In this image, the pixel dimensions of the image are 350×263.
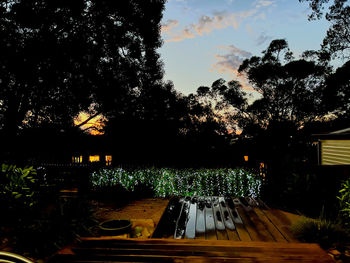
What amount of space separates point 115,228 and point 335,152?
998 cm

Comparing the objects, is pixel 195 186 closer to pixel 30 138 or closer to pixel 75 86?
pixel 75 86

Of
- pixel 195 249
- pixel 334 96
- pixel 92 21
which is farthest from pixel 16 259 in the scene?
pixel 334 96

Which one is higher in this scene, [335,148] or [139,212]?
[335,148]

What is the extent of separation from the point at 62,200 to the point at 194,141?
472 inches

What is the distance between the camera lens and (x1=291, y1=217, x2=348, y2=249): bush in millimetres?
3932

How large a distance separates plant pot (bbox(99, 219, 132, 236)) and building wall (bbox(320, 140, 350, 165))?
909 cm

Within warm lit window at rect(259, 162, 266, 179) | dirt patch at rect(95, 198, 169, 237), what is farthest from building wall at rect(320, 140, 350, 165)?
dirt patch at rect(95, 198, 169, 237)

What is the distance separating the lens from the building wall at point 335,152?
898 centimetres

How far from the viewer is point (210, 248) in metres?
3.71

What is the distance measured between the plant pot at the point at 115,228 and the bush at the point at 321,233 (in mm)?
3430

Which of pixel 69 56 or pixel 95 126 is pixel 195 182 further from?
pixel 95 126

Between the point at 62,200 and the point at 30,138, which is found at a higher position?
the point at 30,138

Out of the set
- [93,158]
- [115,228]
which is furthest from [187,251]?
[93,158]

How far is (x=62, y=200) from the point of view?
4.95 meters
